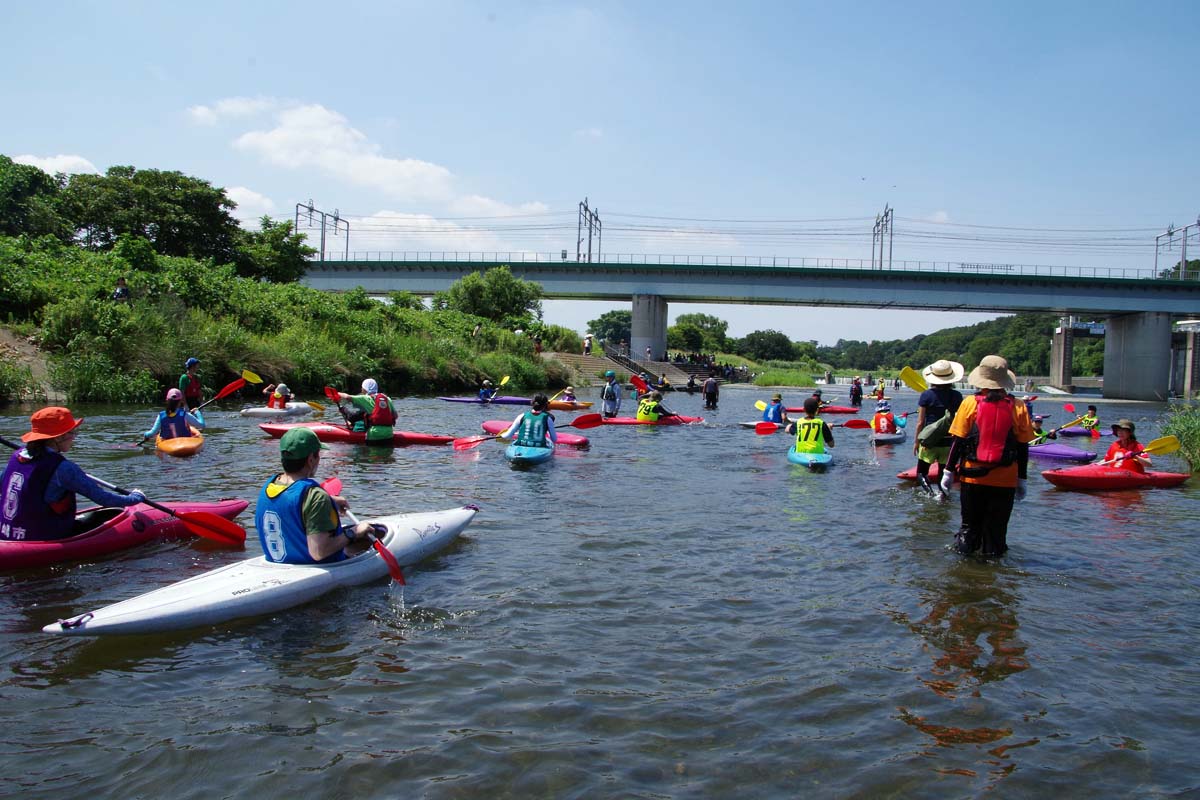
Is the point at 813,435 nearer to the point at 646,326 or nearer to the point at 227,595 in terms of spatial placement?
the point at 227,595

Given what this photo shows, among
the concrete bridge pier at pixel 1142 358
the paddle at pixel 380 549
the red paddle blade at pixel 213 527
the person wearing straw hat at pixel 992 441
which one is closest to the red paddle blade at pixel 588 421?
the red paddle blade at pixel 213 527

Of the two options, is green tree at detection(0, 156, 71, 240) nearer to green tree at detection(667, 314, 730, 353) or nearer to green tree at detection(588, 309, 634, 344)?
green tree at detection(667, 314, 730, 353)

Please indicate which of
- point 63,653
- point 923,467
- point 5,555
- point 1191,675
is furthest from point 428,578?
point 923,467

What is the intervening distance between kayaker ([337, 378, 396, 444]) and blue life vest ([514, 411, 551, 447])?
261 centimetres

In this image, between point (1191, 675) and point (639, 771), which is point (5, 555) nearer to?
point (639, 771)

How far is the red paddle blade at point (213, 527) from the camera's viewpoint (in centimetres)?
666

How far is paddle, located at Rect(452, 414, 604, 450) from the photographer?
43.7 ft

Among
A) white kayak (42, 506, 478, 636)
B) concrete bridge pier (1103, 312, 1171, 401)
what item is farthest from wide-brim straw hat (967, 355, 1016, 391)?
Result: concrete bridge pier (1103, 312, 1171, 401)

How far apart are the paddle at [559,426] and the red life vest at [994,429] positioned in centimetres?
825

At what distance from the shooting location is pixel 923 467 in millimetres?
9578

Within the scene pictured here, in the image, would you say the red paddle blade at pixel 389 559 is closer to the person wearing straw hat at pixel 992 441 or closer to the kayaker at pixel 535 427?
the person wearing straw hat at pixel 992 441

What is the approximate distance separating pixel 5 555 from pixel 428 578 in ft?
9.87

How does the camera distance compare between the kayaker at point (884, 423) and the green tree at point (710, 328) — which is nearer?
the kayaker at point (884, 423)

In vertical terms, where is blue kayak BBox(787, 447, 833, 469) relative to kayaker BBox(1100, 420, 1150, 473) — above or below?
below
